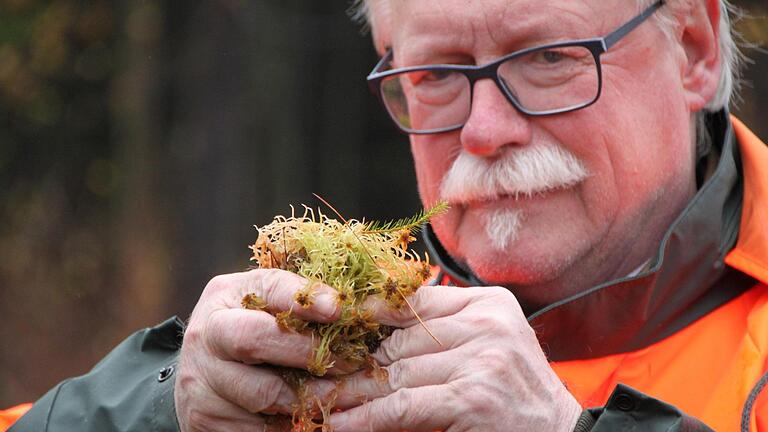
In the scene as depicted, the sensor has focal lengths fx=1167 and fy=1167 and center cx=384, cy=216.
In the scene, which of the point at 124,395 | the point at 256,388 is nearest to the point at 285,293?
the point at 256,388

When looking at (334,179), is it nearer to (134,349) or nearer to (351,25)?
(351,25)

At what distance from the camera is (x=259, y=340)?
234 cm

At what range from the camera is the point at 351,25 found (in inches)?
452

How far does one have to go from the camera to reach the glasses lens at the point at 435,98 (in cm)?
335

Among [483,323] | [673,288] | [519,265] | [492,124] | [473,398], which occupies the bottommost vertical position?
[673,288]

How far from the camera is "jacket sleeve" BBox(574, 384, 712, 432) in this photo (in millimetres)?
2500

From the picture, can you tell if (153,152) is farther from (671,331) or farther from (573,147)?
(671,331)

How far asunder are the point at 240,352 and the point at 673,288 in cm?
131

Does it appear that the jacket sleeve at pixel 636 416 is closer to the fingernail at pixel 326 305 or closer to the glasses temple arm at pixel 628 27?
the fingernail at pixel 326 305

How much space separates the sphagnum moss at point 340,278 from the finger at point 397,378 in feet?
0.09

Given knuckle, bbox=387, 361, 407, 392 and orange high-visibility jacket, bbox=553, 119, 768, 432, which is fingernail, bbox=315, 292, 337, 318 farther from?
orange high-visibility jacket, bbox=553, 119, 768, 432

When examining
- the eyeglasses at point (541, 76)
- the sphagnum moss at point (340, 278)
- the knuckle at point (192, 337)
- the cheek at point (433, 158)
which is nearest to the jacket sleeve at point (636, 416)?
the sphagnum moss at point (340, 278)

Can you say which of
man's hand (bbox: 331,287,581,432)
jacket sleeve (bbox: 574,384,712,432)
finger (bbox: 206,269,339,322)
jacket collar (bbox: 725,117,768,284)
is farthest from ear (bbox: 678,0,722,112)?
finger (bbox: 206,269,339,322)

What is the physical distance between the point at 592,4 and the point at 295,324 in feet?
4.74
